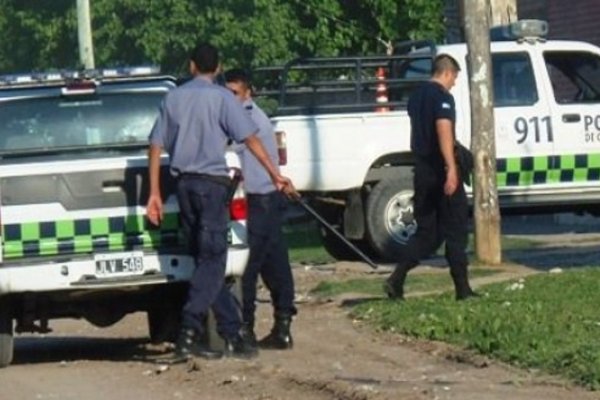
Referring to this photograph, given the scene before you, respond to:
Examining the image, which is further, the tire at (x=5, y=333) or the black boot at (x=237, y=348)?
the tire at (x=5, y=333)

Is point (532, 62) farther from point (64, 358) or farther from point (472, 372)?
point (472, 372)

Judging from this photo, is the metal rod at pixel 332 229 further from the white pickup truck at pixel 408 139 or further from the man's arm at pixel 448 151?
the man's arm at pixel 448 151

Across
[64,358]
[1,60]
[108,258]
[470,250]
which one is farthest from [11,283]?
[1,60]

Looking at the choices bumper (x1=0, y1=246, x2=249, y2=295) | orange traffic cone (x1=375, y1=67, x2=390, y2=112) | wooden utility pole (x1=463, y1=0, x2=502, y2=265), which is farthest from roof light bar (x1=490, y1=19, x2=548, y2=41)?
bumper (x1=0, y1=246, x2=249, y2=295)

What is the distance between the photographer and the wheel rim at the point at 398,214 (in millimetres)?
20016

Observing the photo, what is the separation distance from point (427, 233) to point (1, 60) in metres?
19.8

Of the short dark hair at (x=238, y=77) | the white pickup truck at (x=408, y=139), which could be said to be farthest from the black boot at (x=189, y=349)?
the white pickup truck at (x=408, y=139)

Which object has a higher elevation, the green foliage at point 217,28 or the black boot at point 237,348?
the green foliage at point 217,28

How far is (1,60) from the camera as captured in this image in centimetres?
3347

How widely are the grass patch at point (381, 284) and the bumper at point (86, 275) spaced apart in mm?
4121

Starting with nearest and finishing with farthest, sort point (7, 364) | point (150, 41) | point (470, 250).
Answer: point (7, 364)
point (470, 250)
point (150, 41)

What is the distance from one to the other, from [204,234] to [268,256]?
125 cm

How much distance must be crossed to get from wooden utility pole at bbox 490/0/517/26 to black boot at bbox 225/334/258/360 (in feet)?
42.8

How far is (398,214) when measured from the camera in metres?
20.0
